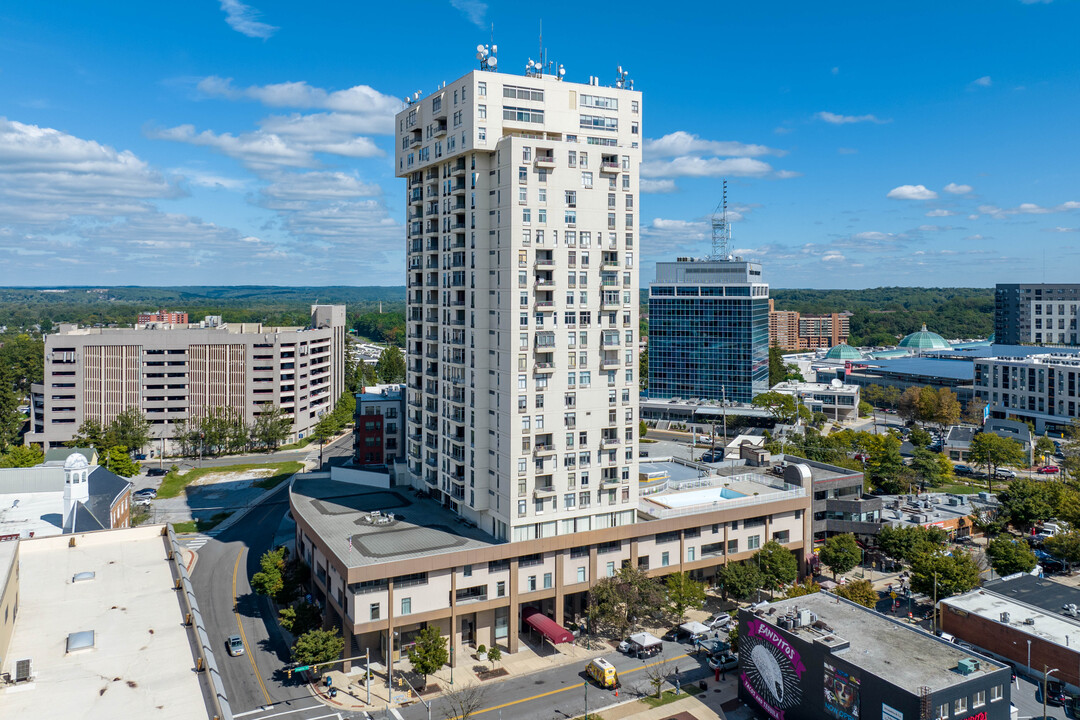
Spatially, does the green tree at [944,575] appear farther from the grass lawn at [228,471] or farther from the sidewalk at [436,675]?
the grass lawn at [228,471]

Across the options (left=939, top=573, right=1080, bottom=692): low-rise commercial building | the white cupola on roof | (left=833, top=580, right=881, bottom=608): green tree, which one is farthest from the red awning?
the white cupola on roof

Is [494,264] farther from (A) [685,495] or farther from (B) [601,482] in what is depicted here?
(A) [685,495]

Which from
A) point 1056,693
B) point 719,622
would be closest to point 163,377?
point 719,622

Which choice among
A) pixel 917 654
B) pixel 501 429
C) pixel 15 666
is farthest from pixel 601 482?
pixel 15 666

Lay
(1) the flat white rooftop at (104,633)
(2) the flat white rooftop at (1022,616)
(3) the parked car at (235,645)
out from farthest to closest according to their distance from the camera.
Result: (3) the parked car at (235,645) → (2) the flat white rooftop at (1022,616) → (1) the flat white rooftop at (104,633)

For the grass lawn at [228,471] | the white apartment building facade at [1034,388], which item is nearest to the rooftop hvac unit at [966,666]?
the grass lawn at [228,471]

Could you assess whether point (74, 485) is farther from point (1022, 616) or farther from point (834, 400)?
point (834, 400)

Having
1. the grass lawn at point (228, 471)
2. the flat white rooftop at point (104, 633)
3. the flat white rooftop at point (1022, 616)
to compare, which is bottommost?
the grass lawn at point (228, 471)
